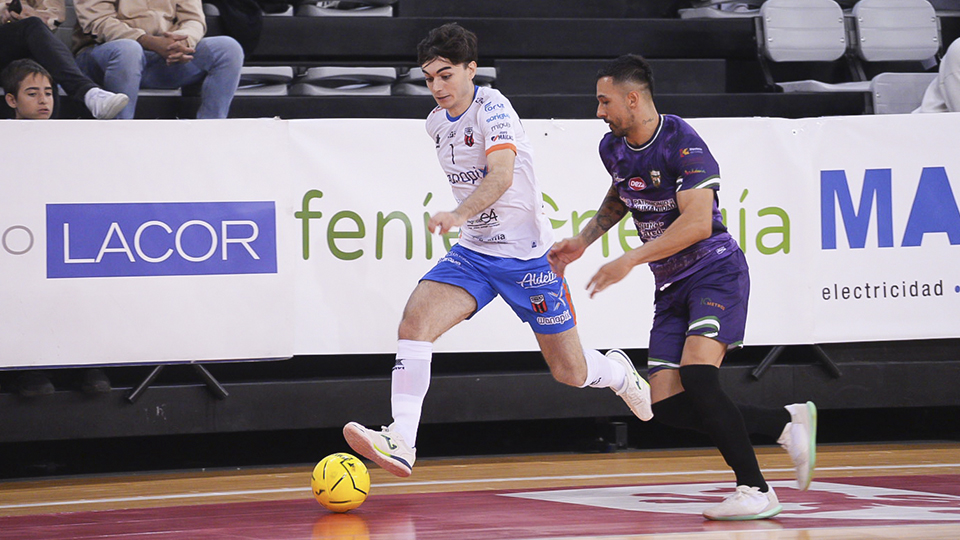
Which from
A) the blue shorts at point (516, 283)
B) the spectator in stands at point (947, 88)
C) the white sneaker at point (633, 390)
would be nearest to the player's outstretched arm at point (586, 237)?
the blue shorts at point (516, 283)

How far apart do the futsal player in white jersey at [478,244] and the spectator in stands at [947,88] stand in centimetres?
400

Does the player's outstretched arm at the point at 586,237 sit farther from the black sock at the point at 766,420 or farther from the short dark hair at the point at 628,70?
the black sock at the point at 766,420

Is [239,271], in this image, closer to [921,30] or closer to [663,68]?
[663,68]

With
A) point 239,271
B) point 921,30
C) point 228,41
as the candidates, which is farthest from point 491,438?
point 921,30

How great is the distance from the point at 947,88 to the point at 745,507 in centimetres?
478

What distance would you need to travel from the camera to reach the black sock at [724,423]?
14.0 ft

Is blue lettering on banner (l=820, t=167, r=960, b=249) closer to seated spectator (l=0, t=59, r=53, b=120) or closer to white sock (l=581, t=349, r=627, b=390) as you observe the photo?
white sock (l=581, t=349, r=627, b=390)

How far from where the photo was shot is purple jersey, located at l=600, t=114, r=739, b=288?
438cm

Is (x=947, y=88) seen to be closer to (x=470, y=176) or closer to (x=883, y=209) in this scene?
(x=883, y=209)

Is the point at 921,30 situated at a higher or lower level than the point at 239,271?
higher

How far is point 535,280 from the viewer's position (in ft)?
16.6

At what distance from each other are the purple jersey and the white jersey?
1.74 ft

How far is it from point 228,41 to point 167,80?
0.53 metres

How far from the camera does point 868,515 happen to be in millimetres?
4215
